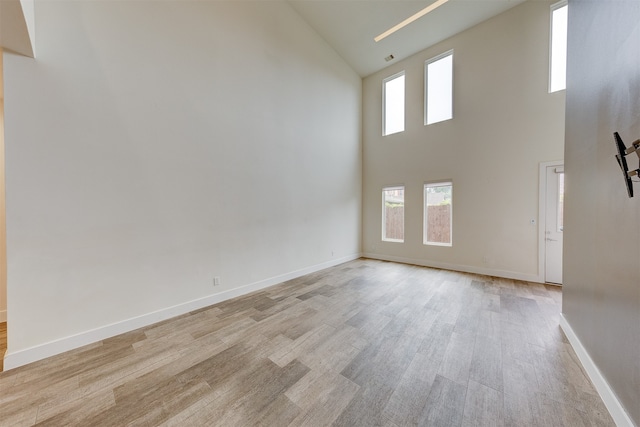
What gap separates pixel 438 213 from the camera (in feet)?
17.0

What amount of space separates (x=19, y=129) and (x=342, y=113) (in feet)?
17.1

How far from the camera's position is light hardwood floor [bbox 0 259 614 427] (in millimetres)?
1426

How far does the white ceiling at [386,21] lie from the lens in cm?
418

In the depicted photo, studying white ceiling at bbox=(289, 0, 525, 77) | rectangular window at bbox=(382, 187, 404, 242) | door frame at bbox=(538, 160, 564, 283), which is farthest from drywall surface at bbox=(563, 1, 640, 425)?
rectangular window at bbox=(382, 187, 404, 242)

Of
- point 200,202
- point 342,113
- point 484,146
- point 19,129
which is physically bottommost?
point 200,202

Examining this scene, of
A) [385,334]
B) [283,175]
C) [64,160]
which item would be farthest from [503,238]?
[64,160]

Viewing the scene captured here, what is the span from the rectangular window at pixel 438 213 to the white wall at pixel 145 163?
3119 mm

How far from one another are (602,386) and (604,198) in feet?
4.31

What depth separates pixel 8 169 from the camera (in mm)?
1920

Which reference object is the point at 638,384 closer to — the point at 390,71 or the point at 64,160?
the point at 64,160

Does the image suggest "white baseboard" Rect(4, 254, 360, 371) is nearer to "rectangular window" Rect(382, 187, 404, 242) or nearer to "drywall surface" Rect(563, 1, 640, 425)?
"rectangular window" Rect(382, 187, 404, 242)

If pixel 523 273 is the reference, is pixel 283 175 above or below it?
above

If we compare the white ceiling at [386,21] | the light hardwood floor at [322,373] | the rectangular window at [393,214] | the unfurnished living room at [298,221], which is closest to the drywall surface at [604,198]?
the unfurnished living room at [298,221]

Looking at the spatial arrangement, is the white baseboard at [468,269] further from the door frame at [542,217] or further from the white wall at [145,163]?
the white wall at [145,163]
